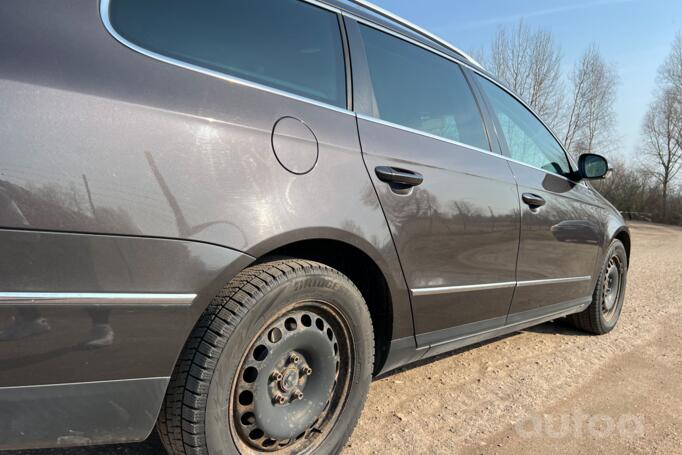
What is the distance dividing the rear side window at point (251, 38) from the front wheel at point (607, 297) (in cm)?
300

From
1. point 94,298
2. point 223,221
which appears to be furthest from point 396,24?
point 94,298

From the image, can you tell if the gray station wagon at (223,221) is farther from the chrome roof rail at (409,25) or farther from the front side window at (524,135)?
the front side window at (524,135)

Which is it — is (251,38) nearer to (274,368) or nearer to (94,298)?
(94,298)

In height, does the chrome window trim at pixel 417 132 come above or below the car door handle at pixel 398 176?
above

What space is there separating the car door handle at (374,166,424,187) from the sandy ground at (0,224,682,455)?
44.7 inches

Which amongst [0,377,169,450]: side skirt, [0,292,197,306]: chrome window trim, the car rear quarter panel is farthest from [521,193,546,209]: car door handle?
[0,377,169,450]: side skirt

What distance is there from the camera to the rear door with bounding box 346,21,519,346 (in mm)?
2032

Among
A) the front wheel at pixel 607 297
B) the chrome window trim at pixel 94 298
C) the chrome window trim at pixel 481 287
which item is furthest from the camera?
the front wheel at pixel 607 297

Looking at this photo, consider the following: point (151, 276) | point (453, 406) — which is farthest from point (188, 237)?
point (453, 406)

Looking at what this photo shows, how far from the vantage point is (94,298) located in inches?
49.3

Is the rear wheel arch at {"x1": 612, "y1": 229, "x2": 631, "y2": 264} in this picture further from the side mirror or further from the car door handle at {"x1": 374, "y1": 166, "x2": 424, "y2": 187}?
the car door handle at {"x1": 374, "y1": 166, "x2": 424, "y2": 187}

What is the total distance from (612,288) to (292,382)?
3.53m

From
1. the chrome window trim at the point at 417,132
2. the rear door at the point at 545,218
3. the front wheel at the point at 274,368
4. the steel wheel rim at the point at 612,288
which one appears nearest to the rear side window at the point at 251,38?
the chrome window trim at the point at 417,132

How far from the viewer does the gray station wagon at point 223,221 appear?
119 cm
